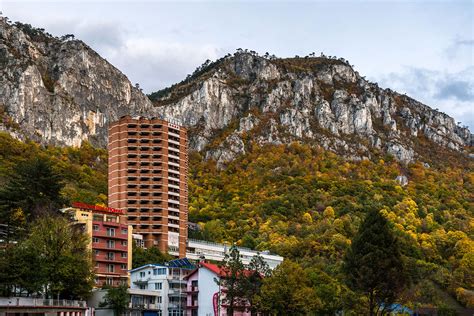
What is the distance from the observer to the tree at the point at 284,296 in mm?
107250

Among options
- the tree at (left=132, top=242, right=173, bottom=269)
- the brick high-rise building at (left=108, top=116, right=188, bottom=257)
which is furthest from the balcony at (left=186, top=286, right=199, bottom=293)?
the brick high-rise building at (left=108, top=116, right=188, bottom=257)

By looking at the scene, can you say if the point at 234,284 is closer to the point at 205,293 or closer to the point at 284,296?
the point at 284,296

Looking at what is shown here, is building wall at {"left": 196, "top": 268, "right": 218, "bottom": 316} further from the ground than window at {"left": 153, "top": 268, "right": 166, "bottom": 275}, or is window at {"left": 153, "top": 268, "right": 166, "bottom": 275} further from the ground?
window at {"left": 153, "top": 268, "right": 166, "bottom": 275}

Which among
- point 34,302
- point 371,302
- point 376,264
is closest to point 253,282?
point 371,302

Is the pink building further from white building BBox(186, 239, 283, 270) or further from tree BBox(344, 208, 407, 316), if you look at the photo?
white building BBox(186, 239, 283, 270)

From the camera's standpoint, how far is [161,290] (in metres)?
123

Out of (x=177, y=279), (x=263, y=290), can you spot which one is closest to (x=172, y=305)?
(x=177, y=279)

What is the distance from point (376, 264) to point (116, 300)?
3526 centimetres

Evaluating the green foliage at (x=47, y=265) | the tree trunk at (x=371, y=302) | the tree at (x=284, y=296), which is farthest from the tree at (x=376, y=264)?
the green foliage at (x=47, y=265)

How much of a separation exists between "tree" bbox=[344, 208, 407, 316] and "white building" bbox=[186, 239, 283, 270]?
78.5 m

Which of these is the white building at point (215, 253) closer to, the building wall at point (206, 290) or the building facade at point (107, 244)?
the building facade at point (107, 244)

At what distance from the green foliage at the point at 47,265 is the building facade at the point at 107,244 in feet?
106

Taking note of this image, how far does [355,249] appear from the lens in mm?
100812

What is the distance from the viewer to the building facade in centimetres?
13612
